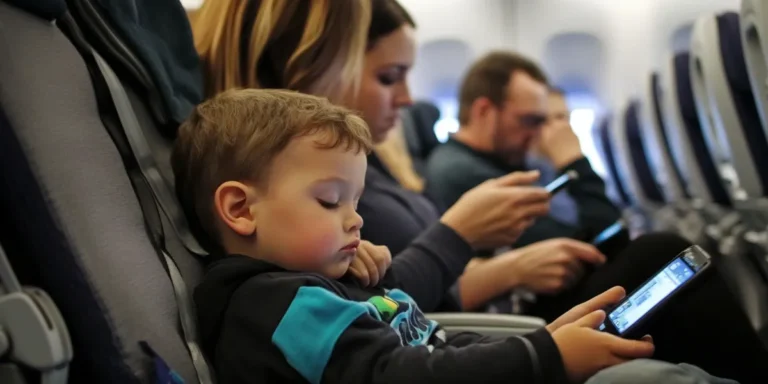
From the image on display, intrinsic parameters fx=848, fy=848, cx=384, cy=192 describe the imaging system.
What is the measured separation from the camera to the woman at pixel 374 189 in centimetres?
111

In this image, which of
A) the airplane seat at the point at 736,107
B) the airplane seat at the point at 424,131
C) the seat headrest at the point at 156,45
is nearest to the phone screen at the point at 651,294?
the seat headrest at the point at 156,45

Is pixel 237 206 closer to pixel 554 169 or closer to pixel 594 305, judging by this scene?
pixel 594 305

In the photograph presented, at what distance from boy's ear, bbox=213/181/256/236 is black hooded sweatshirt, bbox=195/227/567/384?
3 cm

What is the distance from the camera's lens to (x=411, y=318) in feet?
3.06

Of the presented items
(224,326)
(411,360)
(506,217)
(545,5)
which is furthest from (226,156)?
(545,5)

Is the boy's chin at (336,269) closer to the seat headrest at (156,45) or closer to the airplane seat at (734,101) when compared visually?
the seat headrest at (156,45)

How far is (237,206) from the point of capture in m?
0.88

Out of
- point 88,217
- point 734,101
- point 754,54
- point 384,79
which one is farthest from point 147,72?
point 734,101

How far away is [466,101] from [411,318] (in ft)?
5.75

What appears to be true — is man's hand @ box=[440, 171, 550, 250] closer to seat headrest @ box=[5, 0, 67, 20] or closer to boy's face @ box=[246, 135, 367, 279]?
boy's face @ box=[246, 135, 367, 279]

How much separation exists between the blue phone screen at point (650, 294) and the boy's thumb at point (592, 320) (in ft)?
0.07

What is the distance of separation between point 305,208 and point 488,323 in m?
0.50

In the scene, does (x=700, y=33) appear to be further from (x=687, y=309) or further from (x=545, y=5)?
(x=545, y=5)

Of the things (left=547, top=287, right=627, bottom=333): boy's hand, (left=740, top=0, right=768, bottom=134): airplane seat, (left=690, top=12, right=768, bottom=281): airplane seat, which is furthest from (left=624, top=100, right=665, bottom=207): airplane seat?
(left=547, top=287, right=627, bottom=333): boy's hand
